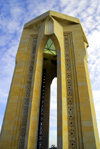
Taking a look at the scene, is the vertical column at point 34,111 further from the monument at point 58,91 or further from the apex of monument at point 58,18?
the apex of monument at point 58,18

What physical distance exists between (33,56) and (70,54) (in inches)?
120

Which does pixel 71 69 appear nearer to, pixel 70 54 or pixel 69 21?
pixel 70 54

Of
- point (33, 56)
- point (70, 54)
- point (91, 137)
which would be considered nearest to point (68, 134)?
point (91, 137)

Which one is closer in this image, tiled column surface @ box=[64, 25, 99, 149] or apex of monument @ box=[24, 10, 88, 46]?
tiled column surface @ box=[64, 25, 99, 149]

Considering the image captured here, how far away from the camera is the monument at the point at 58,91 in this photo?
22.9ft

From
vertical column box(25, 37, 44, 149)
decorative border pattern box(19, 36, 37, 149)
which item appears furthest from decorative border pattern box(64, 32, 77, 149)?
decorative border pattern box(19, 36, 37, 149)

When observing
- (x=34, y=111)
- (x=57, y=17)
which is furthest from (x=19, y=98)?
(x=57, y=17)

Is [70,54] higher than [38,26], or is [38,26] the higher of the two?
[38,26]

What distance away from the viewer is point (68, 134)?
23.1 ft

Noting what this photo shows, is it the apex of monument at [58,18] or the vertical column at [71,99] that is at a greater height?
the apex of monument at [58,18]

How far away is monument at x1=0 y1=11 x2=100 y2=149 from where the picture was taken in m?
6.99

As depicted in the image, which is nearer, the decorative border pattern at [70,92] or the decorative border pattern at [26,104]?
the decorative border pattern at [70,92]

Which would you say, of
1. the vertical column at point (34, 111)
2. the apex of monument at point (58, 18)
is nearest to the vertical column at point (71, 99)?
the apex of monument at point (58, 18)

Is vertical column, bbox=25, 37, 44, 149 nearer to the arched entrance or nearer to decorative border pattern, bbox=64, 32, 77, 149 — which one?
decorative border pattern, bbox=64, 32, 77, 149
